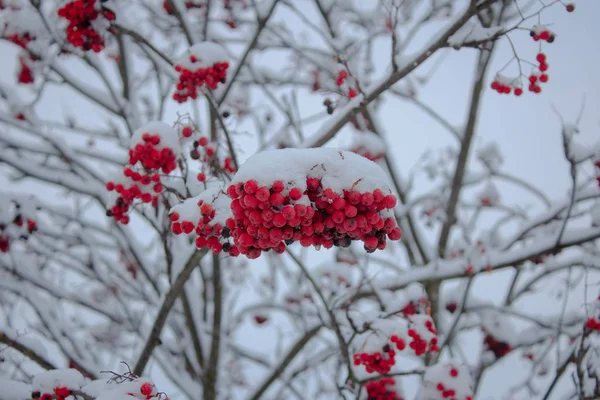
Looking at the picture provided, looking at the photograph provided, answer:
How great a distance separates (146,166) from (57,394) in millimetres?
1264

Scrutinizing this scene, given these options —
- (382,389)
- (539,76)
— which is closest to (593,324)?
(382,389)

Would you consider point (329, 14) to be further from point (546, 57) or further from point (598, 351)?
point (598, 351)

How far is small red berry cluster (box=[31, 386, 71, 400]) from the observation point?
196 centimetres

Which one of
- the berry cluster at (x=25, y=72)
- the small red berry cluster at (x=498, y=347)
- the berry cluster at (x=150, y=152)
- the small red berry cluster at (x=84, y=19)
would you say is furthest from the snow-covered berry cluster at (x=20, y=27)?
the small red berry cluster at (x=498, y=347)

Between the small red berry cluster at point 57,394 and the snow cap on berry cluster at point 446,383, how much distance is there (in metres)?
2.36

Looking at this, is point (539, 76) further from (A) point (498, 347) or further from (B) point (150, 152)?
(A) point (498, 347)

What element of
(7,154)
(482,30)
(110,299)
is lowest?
(482,30)

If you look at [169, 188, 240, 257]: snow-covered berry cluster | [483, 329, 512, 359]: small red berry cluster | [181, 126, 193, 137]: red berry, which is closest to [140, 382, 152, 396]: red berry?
[169, 188, 240, 257]: snow-covered berry cluster

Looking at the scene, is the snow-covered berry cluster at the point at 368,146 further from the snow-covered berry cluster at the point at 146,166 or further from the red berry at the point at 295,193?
the red berry at the point at 295,193

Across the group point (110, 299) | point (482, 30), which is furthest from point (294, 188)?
point (110, 299)

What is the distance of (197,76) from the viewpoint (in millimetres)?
2891

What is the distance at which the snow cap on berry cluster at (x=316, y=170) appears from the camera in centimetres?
154

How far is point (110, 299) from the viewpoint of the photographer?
8094 mm

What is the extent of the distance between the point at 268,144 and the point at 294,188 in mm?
4088
